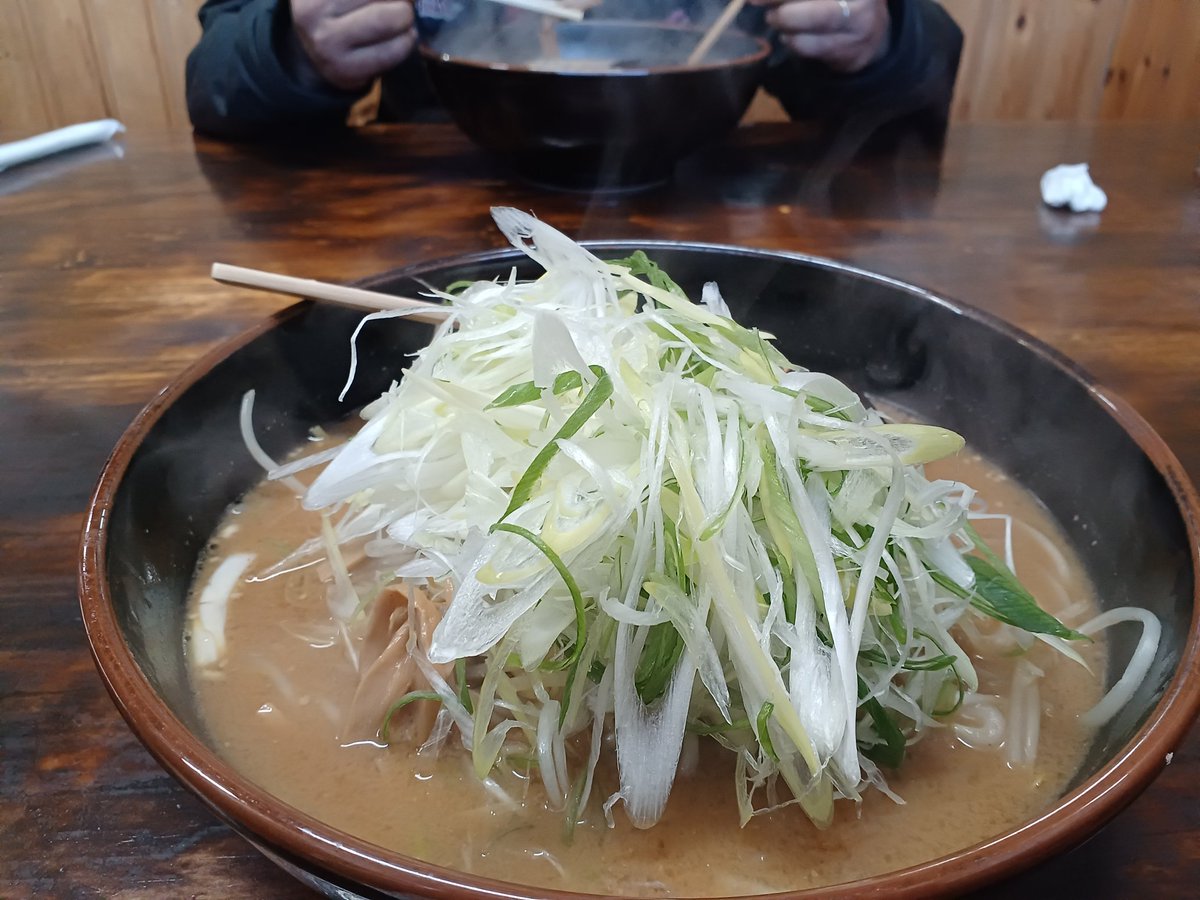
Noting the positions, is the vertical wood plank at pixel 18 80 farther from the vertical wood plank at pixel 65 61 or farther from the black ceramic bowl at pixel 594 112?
the black ceramic bowl at pixel 594 112

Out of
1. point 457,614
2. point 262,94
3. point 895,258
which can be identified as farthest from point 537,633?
point 262,94

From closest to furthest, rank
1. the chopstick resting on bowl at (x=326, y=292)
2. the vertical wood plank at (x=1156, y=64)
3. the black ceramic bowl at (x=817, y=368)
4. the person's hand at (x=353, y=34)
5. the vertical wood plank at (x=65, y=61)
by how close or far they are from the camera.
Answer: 1. the black ceramic bowl at (x=817, y=368)
2. the chopstick resting on bowl at (x=326, y=292)
3. the person's hand at (x=353, y=34)
4. the vertical wood plank at (x=65, y=61)
5. the vertical wood plank at (x=1156, y=64)

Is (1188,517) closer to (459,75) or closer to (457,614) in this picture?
(457,614)

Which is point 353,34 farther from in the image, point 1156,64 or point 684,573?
point 1156,64

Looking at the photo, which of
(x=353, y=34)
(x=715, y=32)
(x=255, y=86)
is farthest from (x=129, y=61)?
(x=715, y=32)

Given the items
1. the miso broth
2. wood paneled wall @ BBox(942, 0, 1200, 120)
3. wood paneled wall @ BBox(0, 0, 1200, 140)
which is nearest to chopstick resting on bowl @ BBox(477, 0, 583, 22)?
the miso broth

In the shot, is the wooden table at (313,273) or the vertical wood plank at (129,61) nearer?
the wooden table at (313,273)

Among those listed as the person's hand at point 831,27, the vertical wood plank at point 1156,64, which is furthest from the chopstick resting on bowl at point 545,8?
the vertical wood plank at point 1156,64
